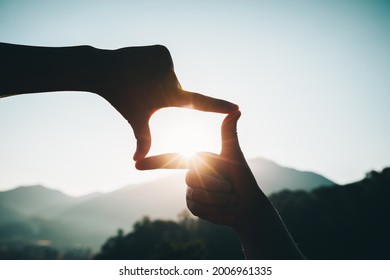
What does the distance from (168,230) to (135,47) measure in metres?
79.4

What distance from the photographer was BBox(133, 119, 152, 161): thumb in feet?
9.61

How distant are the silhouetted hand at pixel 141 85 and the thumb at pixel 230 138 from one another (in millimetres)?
509

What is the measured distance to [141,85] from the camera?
292 cm

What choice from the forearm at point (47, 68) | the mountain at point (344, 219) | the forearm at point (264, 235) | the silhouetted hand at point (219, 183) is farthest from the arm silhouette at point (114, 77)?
the mountain at point (344, 219)

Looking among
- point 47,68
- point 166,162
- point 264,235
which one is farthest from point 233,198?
point 47,68

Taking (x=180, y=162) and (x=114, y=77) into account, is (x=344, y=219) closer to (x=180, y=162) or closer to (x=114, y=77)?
(x=180, y=162)

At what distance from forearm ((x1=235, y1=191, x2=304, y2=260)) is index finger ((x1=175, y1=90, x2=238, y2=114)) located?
937 mm

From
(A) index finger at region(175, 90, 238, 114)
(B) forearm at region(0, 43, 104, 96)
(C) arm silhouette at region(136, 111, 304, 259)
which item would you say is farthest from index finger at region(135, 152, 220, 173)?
(B) forearm at region(0, 43, 104, 96)

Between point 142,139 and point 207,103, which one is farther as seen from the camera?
point 142,139

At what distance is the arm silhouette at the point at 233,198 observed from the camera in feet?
7.89

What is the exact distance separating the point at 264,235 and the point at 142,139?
1591 millimetres

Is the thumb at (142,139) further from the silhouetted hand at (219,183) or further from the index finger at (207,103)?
the index finger at (207,103)
